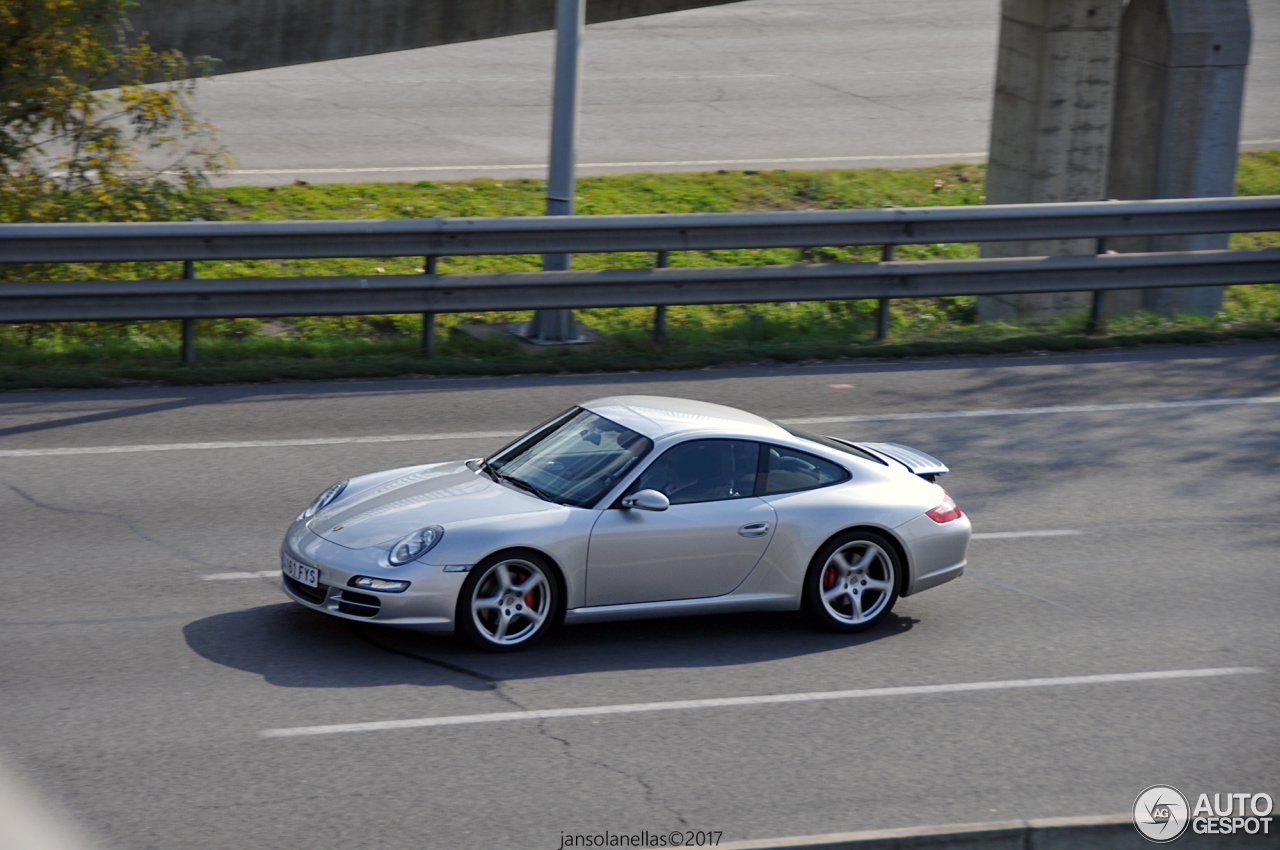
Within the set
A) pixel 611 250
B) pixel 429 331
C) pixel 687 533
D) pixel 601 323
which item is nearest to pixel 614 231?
pixel 611 250

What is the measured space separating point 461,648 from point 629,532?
104cm

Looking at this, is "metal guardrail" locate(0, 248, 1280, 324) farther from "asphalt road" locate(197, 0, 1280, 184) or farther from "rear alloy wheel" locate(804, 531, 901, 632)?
"rear alloy wheel" locate(804, 531, 901, 632)

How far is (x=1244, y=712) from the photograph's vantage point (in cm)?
683

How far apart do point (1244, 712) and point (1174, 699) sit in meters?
0.32

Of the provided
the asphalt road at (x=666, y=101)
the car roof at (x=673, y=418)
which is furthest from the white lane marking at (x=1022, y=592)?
the asphalt road at (x=666, y=101)

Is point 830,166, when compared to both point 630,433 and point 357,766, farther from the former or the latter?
point 357,766

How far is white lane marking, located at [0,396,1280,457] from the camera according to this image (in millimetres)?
10133

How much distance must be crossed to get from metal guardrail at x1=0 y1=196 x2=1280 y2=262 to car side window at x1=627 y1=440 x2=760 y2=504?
5608 millimetres

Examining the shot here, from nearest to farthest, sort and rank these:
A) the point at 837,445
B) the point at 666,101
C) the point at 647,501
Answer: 1. the point at 647,501
2. the point at 837,445
3. the point at 666,101

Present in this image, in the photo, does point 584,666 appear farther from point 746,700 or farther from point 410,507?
point 410,507

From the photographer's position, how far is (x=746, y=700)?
6793 millimetres

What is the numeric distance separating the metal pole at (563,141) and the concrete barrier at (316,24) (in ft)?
4.42

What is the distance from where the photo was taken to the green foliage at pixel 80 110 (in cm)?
1281

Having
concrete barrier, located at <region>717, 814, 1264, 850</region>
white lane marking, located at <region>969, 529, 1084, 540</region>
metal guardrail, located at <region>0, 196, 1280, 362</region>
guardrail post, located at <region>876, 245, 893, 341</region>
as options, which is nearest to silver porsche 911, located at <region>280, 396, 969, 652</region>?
white lane marking, located at <region>969, 529, 1084, 540</region>
